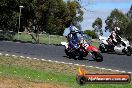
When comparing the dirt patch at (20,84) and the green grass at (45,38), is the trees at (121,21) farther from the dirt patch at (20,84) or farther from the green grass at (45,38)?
the dirt patch at (20,84)

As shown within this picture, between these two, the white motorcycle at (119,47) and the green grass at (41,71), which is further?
the white motorcycle at (119,47)

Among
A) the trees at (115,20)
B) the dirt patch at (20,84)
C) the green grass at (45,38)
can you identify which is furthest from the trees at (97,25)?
the dirt patch at (20,84)

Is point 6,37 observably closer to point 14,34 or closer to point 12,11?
point 14,34

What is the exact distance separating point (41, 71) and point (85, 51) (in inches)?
247

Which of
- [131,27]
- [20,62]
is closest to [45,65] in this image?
[20,62]

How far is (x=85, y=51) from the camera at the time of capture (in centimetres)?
2286

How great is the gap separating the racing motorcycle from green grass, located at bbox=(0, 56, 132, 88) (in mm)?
3265

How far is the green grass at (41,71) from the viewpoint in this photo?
14320 millimetres

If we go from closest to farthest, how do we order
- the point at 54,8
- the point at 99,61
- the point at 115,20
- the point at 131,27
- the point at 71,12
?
the point at 99,61
the point at 54,8
the point at 71,12
the point at 131,27
the point at 115,20

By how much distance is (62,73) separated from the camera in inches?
669

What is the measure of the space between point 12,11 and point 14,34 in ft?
21.2

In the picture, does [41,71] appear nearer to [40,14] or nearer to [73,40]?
[73,40]

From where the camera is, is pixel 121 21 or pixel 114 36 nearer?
pixel 114 36

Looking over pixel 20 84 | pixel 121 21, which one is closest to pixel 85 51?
pixel 20 84
